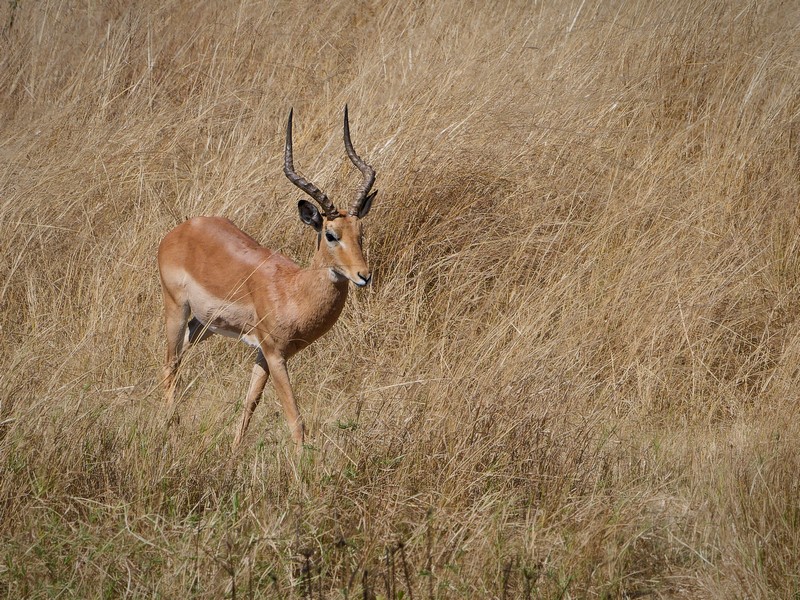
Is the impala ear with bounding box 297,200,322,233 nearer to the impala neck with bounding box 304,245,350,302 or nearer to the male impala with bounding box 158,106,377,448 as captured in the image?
the male impala with bounding box 158,106,377,448

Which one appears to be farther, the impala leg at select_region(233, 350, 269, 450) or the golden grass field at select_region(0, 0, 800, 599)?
the impala leg at select_region(233, 350, 269, 450)

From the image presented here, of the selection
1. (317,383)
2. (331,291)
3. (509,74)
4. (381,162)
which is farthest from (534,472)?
(509,74)

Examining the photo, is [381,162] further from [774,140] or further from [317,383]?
[774,140]

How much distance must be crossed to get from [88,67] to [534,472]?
556cm

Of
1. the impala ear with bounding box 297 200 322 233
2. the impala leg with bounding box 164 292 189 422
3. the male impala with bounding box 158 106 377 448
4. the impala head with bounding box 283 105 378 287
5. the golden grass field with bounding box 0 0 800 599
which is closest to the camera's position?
the golden grass field with bounding box 0 0 800 599

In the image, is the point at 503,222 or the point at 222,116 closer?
the point at 503,222

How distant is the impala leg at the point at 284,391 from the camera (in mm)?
4832

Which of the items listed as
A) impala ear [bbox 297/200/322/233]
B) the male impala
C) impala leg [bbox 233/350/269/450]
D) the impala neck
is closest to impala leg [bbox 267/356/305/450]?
the male impala

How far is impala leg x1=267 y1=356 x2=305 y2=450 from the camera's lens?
4832 millimetres

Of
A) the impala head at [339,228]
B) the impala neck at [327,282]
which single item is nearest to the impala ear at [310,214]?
the impala head at [339,228]

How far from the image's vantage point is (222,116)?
7566mm

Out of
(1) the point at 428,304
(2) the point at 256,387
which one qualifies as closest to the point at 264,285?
(2) the point at 256,387

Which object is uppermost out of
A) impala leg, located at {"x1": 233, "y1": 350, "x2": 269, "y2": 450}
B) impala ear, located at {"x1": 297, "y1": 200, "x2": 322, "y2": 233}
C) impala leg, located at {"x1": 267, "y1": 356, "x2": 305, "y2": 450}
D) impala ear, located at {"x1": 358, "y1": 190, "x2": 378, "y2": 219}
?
impala ear, located at {"x1": 358, "y1": 190, "x2": 378, "y2": 219}

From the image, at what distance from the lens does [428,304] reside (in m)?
6.14
